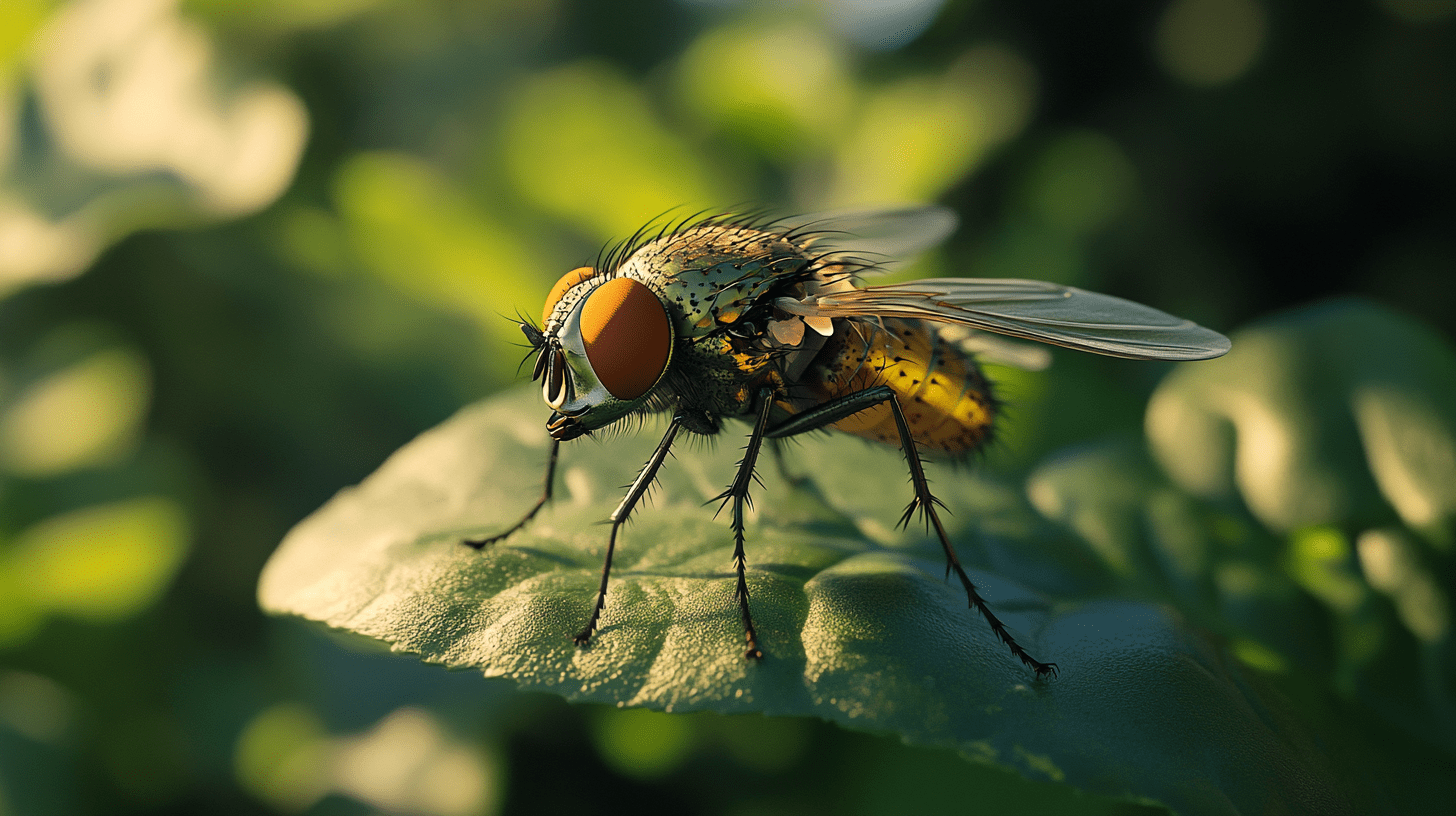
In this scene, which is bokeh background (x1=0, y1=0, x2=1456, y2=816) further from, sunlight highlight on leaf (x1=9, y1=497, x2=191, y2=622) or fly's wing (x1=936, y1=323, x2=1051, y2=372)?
fly's wing (x1=936, y1=323, x2=1051, y2=372)

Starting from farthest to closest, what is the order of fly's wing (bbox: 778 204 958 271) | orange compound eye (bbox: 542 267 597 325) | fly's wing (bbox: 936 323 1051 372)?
fly's wing (bbox: 778 204 958 271)
fly's wing (bbox: 936 323 1051 372)
orange compound eye (bbox: 542 267 597 325)

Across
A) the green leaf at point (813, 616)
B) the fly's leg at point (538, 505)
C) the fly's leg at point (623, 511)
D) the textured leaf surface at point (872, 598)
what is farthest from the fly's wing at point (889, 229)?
the fly's leg at point (538, 505)

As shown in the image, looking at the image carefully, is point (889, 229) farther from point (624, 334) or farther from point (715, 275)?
point (624, 334)

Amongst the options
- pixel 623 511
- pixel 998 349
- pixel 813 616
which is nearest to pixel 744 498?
pixel 623 511

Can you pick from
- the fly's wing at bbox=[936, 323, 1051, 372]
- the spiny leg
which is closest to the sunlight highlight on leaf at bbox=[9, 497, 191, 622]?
the spiny leg

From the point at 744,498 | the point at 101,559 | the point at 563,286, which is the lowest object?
the point at 101,559

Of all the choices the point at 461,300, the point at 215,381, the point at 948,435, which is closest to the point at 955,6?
the point at 461,300
